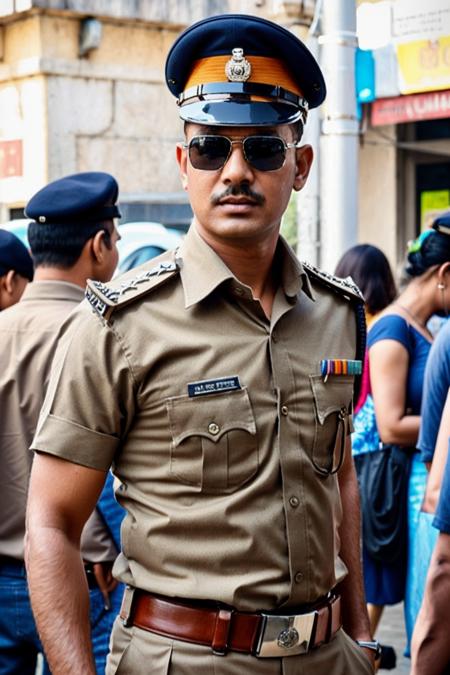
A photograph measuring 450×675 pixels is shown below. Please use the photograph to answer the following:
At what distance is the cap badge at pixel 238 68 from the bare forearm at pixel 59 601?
102 cm

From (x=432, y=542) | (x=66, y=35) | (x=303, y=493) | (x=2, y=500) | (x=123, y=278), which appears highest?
(x=66, y=35)

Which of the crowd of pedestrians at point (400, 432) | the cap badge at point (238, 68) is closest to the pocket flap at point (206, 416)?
the cap badge at point (238, 68)

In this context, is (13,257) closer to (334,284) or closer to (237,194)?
(334,284)

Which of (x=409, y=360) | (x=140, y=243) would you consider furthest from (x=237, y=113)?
(x=140, y=243)

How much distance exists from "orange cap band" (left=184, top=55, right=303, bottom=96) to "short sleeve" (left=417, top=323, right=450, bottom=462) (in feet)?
4.41

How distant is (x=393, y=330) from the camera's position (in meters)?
5.40

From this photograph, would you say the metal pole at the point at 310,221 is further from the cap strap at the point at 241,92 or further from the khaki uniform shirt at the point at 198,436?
the khaki uniform shirt at the point at 198,436

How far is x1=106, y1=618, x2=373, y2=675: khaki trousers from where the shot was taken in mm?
2588

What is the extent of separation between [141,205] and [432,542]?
254 inches

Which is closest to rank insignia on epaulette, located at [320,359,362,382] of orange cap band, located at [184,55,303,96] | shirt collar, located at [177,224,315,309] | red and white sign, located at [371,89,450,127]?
shirt collar, located at [177,224,315,309]

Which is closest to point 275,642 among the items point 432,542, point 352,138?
point 432,542

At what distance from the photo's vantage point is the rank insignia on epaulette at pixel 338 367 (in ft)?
9.23

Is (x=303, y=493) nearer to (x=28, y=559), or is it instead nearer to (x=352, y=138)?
(x=28, y=559)

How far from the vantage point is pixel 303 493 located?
2.69 meters
